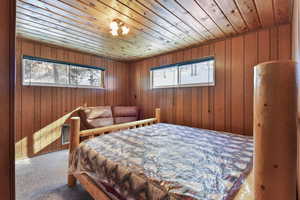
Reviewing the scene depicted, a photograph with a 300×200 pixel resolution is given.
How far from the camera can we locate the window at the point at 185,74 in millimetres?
2742

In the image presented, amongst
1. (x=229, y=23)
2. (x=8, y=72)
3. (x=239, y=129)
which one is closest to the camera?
(x=8, y=72)

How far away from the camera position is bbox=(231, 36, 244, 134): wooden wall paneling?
92.2 inches

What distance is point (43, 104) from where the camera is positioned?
288 cm

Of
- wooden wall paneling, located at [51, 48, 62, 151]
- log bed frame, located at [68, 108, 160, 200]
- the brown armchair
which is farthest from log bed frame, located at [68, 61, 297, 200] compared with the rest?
wooden wall paneling, located at [51, 48, 62, 151]

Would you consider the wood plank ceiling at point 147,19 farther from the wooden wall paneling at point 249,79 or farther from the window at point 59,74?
the window at point 59,74

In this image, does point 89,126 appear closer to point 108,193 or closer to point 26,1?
point 108,193

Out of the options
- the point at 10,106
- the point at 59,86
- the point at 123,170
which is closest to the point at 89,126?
the point at 59,86

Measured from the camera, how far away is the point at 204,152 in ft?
4.74

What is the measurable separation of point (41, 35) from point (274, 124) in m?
3.27

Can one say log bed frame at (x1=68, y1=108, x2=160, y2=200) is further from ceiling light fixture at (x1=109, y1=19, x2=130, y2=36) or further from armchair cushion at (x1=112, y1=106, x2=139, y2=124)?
ceiling light fixture at (x1=109, y1=19, x2=130, y2=36)

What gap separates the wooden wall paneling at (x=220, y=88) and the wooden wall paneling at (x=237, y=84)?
157 mm

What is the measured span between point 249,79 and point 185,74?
47.2 inches

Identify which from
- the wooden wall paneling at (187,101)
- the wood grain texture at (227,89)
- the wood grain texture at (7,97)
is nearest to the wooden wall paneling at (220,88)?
the wood grain texture at (227,89)

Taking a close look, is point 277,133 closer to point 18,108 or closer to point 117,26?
point 117,26
